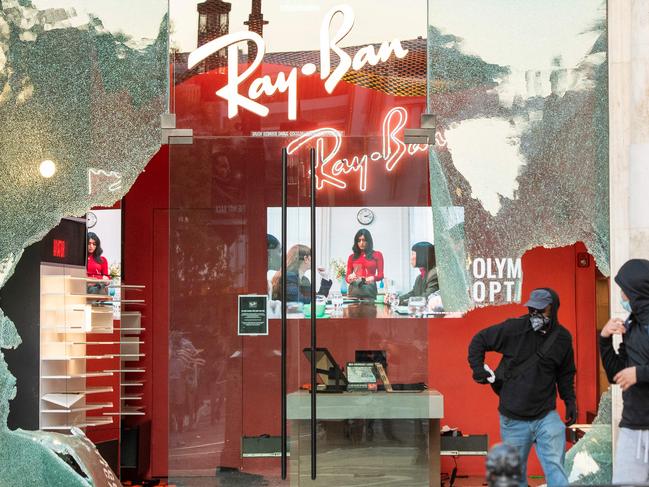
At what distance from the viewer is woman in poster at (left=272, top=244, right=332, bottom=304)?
653cm

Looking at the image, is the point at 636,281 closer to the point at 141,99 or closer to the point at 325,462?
the point at 325,462

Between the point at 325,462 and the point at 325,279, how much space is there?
1.07 meters

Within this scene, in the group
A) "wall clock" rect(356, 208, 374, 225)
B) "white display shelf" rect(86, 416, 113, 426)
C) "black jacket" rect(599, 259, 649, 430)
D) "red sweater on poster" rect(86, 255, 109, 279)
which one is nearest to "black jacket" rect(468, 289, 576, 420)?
"black jacket" rect(599, 259, 649, 430)

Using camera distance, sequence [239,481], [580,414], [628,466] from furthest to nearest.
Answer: [580,414], [239,481], [628,466]

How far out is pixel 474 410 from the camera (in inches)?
390

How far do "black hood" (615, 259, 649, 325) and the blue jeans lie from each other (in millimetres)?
1096

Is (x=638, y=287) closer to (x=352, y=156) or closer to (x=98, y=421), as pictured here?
(x=352, y=156)

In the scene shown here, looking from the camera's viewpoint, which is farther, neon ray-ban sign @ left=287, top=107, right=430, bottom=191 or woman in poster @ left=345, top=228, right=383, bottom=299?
neon ray-ban sign @ left=287, top=107, right=430, bottom=191

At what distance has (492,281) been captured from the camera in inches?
259

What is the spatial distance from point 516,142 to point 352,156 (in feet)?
3.23

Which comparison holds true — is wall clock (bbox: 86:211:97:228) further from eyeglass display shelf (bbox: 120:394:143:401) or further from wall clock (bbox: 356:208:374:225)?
wall clock (bbox: 356:208:374:225)

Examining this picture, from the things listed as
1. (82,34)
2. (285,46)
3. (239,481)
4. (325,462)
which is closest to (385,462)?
(325,462)

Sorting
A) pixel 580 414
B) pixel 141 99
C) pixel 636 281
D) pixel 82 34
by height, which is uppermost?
pixel 82 34

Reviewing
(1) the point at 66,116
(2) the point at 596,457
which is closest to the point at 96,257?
(1) the point at 66,116
